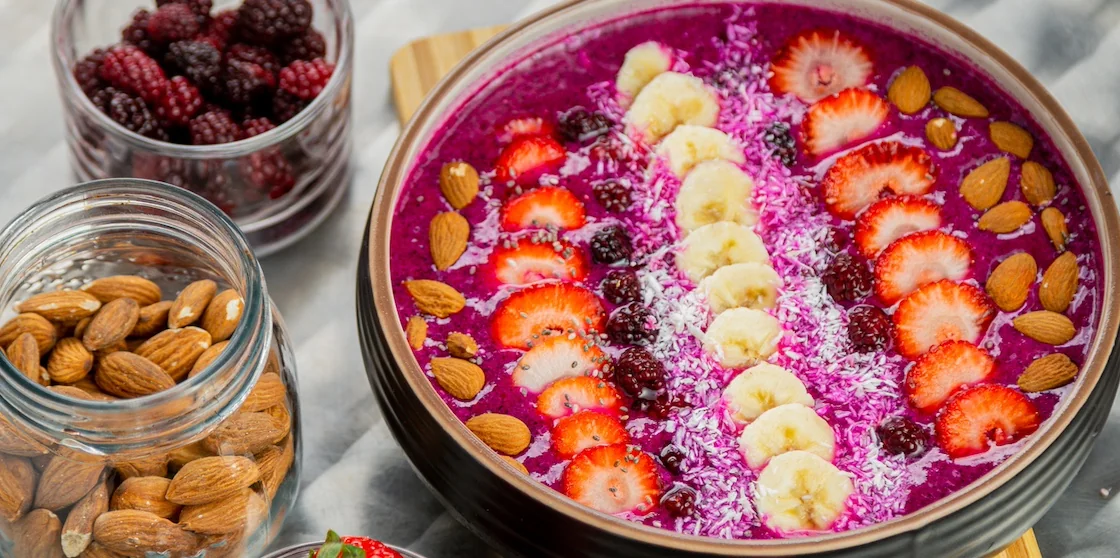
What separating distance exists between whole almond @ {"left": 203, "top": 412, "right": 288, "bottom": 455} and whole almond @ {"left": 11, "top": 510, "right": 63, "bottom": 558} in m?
0.22

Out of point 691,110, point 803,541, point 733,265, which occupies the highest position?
point 691,110

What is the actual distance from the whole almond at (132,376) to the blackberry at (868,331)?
950 mm

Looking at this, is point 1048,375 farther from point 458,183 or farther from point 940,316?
point 458,183

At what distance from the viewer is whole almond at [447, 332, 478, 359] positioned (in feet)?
6.93

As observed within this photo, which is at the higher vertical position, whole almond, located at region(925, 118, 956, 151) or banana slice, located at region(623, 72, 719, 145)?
banana slice, located at region(623, 72, 719, 145)

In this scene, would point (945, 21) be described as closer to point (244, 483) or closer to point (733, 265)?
point (733, 265)

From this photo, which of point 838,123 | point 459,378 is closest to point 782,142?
point 838,123

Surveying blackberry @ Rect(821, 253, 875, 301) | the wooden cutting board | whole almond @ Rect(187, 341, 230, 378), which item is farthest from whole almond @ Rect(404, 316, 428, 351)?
the wooden cutting board

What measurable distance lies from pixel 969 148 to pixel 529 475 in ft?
2.91

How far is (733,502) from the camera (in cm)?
197

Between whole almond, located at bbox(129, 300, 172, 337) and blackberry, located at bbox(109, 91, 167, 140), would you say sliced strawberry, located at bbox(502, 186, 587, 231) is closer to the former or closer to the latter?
whole almond, located at bbox(129, 300, 172, 337)

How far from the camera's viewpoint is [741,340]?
211cm

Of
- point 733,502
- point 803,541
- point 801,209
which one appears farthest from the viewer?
point 801,209

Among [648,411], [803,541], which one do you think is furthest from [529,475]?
[803,541]
